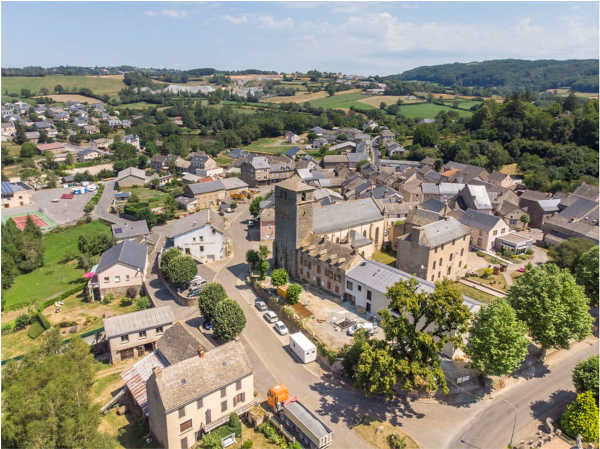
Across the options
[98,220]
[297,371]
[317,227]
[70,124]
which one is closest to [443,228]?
[317,227]

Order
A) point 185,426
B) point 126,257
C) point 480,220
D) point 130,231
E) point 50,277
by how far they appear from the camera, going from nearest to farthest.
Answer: point 185,426 → point 126,257 → point 50,277 → point 480,220 → point 130,231

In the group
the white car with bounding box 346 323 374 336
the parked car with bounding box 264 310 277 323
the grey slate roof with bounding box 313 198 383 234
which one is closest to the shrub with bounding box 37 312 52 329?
the parked car with bounding box 264 310 277 323

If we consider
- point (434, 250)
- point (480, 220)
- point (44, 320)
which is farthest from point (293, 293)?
point (480, 220)

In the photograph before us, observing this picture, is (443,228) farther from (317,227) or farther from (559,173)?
(559,173)

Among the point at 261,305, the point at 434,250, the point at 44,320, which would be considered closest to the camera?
the point at 44,320

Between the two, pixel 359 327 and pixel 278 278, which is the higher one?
pixel 278 278

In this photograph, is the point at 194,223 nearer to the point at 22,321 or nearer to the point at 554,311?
the point at 22,321

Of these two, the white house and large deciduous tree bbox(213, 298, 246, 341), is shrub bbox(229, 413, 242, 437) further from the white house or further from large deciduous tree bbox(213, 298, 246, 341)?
the white house

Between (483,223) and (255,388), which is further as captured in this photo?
(483,223)
